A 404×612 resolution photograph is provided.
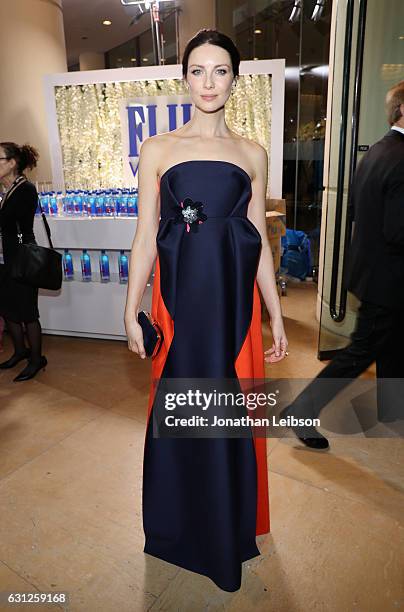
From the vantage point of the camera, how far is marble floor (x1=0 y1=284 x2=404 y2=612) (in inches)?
63.4

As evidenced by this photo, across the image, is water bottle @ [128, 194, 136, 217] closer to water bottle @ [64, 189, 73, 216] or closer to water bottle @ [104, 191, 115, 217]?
water bottle @ [104, 191, 115, 217]

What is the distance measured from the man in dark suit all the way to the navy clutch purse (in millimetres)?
1174

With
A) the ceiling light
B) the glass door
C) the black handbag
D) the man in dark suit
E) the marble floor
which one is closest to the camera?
the marble floor

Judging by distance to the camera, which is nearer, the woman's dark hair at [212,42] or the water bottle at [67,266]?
the woman's dark hair at [212,42]

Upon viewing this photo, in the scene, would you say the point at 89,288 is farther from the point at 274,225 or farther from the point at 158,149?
the point at 158,149

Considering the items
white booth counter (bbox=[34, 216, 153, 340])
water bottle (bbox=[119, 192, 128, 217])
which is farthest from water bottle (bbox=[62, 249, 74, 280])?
water bottle (bbox=[119, 192, 128, 217])

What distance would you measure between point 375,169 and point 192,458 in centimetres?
150

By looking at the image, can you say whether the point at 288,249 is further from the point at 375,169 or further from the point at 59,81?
the point at 375,169

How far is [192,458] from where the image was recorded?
1559 millimetres

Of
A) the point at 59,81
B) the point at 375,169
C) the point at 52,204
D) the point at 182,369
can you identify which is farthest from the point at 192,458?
the point at 59,81

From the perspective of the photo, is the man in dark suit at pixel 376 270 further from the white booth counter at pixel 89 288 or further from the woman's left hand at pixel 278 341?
the white booth counter at pixel 89 288

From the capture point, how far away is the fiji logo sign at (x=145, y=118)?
4312 millimetres

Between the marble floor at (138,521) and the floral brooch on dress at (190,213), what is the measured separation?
126 cm

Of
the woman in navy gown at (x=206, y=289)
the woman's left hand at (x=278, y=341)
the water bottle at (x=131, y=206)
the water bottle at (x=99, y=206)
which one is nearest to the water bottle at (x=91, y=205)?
the water bottle at (x=99, y=206)
